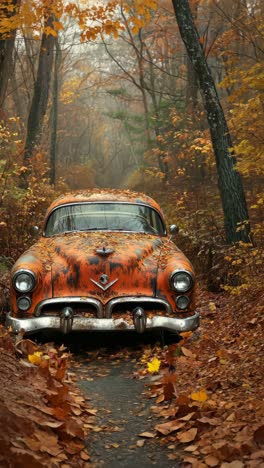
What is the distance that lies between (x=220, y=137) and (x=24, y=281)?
5277 millimetres

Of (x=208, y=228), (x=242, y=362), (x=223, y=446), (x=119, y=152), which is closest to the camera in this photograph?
(x=223, y=446)

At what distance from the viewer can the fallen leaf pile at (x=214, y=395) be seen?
10.2ft

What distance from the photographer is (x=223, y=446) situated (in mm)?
3074

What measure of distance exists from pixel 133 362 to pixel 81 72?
37689 mm

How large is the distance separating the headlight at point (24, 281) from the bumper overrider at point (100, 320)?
0.24 meters

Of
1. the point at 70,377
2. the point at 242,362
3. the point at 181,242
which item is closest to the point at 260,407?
the point at 242,362

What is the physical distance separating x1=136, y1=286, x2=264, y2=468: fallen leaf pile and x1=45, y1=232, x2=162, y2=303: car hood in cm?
76

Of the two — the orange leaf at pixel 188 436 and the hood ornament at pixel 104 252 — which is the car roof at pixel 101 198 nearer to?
the hood ornament at pixel 104 252

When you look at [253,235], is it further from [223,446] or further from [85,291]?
[223,446]

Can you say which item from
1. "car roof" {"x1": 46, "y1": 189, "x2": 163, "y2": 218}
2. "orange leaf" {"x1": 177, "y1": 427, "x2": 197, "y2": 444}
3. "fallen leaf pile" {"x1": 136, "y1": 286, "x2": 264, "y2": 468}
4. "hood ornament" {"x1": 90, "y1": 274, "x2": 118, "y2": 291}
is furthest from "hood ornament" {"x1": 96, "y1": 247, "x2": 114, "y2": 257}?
"orange leaf" {"x1": 177, "y1": 427, "x2": 197, "y2": 444}

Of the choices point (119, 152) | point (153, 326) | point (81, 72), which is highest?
point (81, 72)

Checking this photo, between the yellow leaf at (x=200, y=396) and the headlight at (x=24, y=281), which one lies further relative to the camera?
the headlight at (x=24, y=281)

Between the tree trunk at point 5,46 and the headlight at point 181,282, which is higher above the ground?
the tree trunk at point 5,46

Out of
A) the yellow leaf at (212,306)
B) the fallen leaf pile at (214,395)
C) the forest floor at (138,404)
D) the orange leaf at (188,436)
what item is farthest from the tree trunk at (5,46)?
the orange leaf at (188,436)
